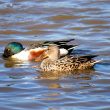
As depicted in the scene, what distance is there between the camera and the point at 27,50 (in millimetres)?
12289

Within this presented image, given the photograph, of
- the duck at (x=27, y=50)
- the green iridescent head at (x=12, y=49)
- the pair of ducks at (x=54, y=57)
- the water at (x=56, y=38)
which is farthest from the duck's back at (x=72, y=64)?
the green iridescent head at (x=12, y=49)

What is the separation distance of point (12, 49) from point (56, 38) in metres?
1.11

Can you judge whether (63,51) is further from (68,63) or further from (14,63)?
(68,63)

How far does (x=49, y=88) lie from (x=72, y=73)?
3.95 ft

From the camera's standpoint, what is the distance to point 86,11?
15.6 meters

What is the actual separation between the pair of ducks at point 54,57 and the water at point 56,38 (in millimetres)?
185

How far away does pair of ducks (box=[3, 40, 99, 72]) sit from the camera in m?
10.7

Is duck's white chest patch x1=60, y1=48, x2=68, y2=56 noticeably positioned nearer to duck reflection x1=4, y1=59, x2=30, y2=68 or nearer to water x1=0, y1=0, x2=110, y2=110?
water x1=0, y1=0, x2=110, y2=110

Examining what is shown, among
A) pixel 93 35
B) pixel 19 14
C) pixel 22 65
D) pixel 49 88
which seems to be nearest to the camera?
pixel 49 88

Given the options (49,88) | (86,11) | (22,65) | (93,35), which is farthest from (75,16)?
(49,88)

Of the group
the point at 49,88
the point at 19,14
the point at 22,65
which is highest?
the point at 19,14

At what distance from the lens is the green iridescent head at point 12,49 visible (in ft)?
40.0

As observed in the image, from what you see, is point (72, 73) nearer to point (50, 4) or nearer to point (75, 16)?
point (75, 16)

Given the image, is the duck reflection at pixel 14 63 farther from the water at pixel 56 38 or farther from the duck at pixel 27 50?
the duck at pixel 27 50
